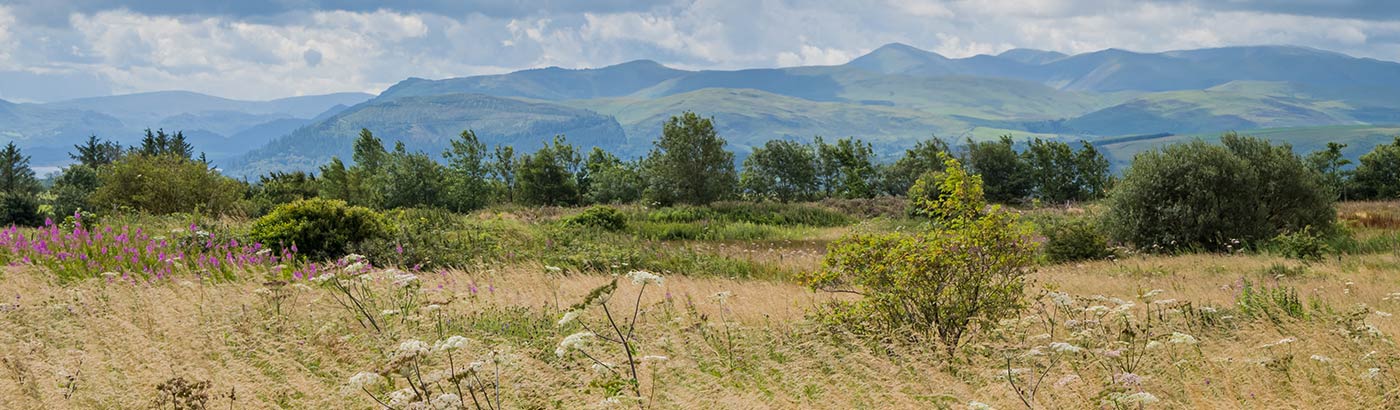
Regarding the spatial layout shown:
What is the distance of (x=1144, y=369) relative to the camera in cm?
597

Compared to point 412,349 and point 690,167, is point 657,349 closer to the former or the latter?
point 412,349

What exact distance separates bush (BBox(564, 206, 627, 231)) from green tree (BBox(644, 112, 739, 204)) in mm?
9325

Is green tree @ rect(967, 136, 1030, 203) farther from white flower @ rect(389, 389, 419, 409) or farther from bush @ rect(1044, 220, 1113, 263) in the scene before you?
white flower @ rect(389, 389, 419, 409)

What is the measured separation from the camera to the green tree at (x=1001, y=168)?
55031mm

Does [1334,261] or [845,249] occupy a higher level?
[845,249]

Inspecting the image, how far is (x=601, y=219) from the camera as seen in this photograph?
89.4 feet

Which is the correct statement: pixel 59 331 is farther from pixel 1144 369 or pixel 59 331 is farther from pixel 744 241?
pixel 744 241

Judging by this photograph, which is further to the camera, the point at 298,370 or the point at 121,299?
the point at 121,299

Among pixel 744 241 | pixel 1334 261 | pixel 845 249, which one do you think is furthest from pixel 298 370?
pixel 744 241

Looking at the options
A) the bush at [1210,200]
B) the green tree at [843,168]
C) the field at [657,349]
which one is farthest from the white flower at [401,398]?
the green tree at [843,168]

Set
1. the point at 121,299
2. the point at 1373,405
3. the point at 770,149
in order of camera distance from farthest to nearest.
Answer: the point at 770,149, the point at 121,299, the point at 1373,405

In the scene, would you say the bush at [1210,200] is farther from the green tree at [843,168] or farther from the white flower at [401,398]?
the green tree at [843,168]

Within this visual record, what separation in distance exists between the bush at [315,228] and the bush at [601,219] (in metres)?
11.2

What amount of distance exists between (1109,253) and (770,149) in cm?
4237
